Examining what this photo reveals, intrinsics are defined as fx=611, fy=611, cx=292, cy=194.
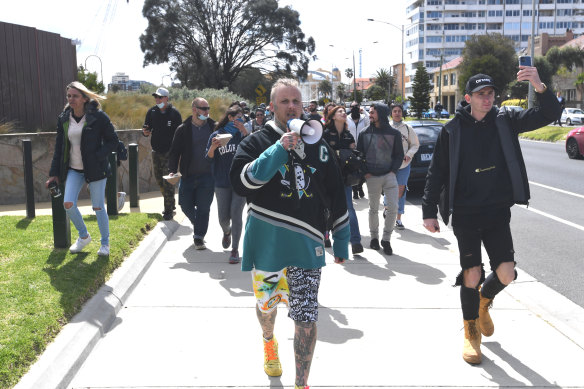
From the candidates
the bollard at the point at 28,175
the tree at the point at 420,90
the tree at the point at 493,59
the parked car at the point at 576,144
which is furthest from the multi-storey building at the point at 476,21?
the bollard at the point at 28,175

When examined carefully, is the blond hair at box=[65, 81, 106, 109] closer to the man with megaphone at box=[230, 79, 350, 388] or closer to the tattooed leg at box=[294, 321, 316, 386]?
the man with megaphone at box=[230, 79, 350, 388]

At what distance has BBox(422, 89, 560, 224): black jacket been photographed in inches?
161

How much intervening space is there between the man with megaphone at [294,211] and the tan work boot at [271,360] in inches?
20.8

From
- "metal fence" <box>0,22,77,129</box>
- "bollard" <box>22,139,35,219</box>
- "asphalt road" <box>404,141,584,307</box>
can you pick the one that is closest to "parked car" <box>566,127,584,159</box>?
"asphalt road" <box>404,141,584,307</box>

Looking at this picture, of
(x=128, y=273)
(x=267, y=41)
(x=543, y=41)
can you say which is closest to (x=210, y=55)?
(x=267, y=41)

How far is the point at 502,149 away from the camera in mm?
4129

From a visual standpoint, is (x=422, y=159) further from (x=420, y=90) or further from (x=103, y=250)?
(x=420, y=90)

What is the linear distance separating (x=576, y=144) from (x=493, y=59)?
46.3 meters

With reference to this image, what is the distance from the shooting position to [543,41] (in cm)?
8931

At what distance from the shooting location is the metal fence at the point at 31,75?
13.4 metres

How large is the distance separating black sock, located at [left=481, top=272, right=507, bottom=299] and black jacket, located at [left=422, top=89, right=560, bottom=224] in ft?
1.92

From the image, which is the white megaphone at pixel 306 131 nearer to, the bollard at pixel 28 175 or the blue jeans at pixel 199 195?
the blue jeans at pixel 199 195

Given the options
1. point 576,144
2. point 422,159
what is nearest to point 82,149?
point 422,159

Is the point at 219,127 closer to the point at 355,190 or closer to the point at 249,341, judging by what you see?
the point at 249,341
